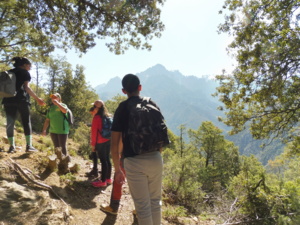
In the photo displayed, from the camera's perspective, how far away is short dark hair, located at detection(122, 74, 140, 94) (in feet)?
9.11

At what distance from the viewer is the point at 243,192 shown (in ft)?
16.8

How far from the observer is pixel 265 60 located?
7.39 m

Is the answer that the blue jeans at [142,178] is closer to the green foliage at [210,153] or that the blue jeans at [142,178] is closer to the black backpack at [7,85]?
the black backpack at [7,85]

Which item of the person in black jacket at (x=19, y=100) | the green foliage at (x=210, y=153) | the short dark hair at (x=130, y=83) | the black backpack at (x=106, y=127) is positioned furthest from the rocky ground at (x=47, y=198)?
the green foliage at (x=210, y=153)

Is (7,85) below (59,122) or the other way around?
the other way around

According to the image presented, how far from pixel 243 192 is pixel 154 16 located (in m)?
5.84

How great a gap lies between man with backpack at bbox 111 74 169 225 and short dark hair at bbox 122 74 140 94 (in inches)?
9.5

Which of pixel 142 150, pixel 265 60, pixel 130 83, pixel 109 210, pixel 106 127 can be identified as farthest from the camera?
pixel 265 60

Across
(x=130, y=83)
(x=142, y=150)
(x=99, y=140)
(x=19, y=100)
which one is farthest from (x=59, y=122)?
(x=142, y=150)

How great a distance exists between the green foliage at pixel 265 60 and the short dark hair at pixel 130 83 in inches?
245

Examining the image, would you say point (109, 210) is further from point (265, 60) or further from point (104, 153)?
point (265, 60)

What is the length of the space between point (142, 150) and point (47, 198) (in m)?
2.07

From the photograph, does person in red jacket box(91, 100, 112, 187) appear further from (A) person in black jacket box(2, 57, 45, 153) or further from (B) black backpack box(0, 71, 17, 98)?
(B) black backpack box(0, 71, 17, 98)

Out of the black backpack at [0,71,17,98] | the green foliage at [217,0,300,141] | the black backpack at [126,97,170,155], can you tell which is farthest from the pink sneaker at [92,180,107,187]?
the green foliage at [217,0,300,141]
